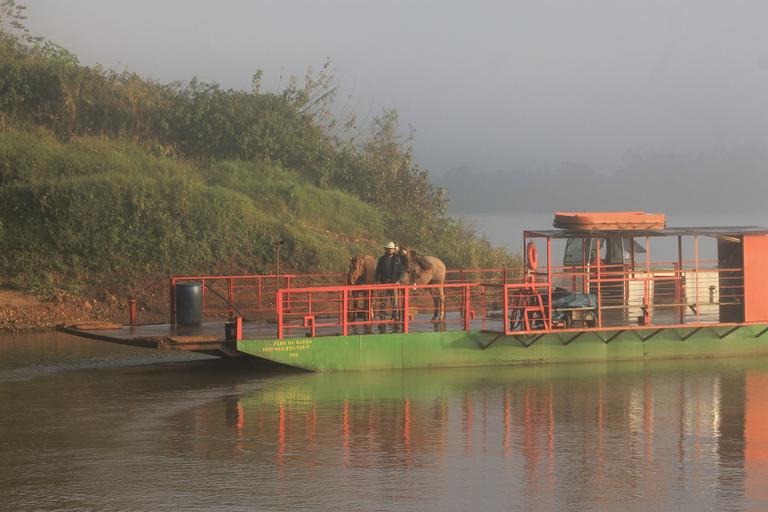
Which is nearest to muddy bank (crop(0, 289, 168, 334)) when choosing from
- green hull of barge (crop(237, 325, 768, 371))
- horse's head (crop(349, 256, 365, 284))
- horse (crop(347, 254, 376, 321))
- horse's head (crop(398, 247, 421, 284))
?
horse (crop(347, 254, 376, 321))

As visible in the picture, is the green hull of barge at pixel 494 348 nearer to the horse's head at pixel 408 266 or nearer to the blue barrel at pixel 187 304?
the horse's head at pixel 408 266

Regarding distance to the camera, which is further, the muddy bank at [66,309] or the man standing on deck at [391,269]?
the muddy bank at [66,309]

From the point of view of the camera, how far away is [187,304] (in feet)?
80.0

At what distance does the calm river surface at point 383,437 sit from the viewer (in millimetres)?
13359

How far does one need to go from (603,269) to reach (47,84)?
25.9 metres

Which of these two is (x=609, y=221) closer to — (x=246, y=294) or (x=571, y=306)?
(x=571, y=306)

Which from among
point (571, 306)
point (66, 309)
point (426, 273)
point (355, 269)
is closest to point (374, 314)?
point (355, 269)

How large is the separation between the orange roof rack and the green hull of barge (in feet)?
6.64

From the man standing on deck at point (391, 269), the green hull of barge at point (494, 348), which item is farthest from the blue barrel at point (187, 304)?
the man standing on deck at point (391, 269)

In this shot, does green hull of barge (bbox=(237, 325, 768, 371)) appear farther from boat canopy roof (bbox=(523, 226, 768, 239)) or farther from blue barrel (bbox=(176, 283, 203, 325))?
blue barrel (bbox=(176, 283, 203, 325))

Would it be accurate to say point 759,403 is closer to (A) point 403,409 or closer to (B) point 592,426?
(B) point 592,426

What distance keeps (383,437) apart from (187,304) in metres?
8.85

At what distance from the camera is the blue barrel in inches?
958

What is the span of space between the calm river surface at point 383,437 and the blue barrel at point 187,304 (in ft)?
2.95
